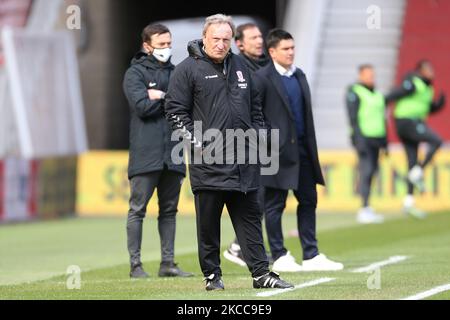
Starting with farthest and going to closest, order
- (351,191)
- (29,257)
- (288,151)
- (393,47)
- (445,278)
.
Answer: (393,47) → (351,191) → (29,257) → (288,151) → (445,278)

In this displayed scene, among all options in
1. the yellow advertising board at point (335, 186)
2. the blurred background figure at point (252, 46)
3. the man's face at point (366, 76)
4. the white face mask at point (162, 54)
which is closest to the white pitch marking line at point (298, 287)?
the white face mask at point (162, 54)

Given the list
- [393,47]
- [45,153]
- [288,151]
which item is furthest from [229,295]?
[393,47]

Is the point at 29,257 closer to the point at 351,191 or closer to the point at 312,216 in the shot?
the point at 312,216

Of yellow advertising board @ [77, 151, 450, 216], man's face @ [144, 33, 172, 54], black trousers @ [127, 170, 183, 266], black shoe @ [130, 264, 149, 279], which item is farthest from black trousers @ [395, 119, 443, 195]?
black shoe @ [130, 264, 149, 279]

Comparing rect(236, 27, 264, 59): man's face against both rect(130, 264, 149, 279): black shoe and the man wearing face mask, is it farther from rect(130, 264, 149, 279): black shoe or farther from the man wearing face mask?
rect(130, 264, 149, 279): black shoe

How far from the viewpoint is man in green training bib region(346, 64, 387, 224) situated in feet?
63.5

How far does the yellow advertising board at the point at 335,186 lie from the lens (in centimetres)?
2127

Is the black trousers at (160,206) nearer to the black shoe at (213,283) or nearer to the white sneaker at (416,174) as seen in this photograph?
the black shoe at (213,283)

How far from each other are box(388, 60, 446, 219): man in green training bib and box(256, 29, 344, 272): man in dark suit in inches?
274

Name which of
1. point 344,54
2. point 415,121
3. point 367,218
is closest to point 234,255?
point 367,218

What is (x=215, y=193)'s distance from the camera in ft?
33.6

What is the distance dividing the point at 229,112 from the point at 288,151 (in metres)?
2.34

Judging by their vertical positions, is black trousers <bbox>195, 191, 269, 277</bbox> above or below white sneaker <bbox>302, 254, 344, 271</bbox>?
above

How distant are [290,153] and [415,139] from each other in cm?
777
